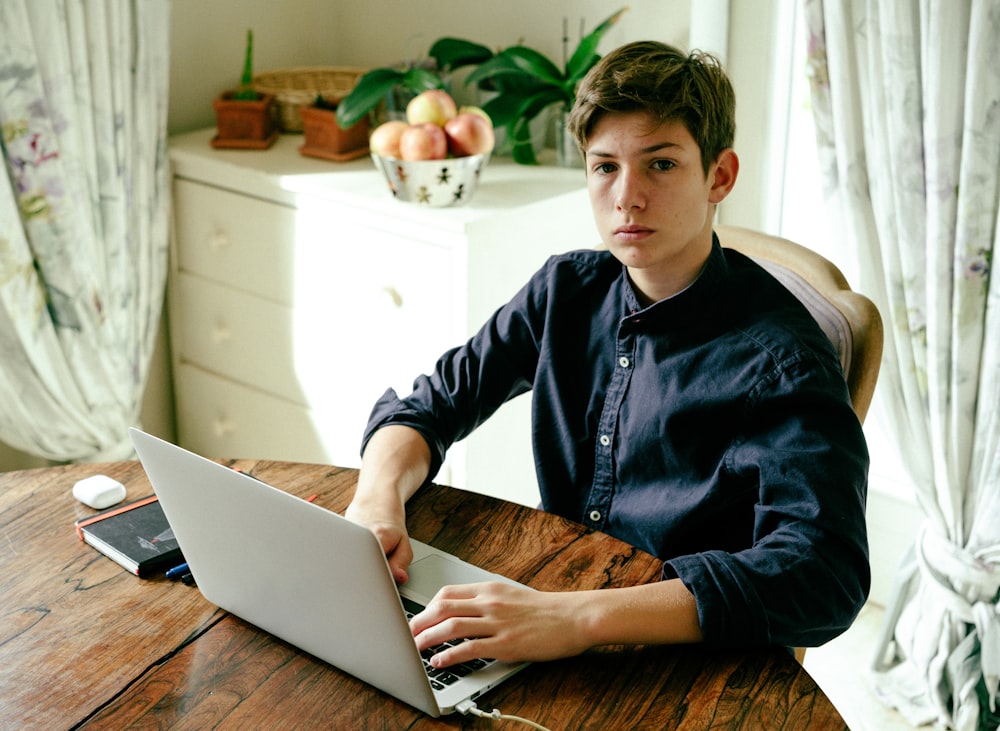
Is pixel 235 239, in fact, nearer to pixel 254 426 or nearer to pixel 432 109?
pixel 254 426

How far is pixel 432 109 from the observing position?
7.25ft

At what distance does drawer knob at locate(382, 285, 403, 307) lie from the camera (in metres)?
2.26

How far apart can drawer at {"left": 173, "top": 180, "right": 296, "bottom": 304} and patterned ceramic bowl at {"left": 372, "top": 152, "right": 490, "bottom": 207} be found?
335mm

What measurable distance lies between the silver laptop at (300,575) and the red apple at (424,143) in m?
1.15

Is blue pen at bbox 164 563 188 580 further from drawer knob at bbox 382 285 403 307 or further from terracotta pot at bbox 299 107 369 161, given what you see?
terracotta pot at bbox 299 107 369 161

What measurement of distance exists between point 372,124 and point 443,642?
1807mm

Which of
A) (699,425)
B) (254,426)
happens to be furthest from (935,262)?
(254,426)

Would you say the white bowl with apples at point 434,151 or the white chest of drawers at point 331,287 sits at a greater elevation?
the white bowl with apples at point 434,151

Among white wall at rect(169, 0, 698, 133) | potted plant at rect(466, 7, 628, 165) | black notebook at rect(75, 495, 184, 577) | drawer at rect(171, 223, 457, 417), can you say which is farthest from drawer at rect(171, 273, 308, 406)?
black notebook at rect(75, 495, 184, 577)

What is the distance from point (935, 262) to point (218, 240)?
1.57 metres

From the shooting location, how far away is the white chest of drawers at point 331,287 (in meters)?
2.21

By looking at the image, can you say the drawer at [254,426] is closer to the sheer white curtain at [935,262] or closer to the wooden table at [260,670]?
the sheer white curtain at [935,262]

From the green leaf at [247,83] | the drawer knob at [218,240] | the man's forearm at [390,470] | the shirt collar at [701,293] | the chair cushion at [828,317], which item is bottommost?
the man's forearm at [390,470]

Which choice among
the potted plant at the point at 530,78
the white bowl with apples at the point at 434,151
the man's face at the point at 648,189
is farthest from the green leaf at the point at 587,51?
the man's face at the point at 648,189
